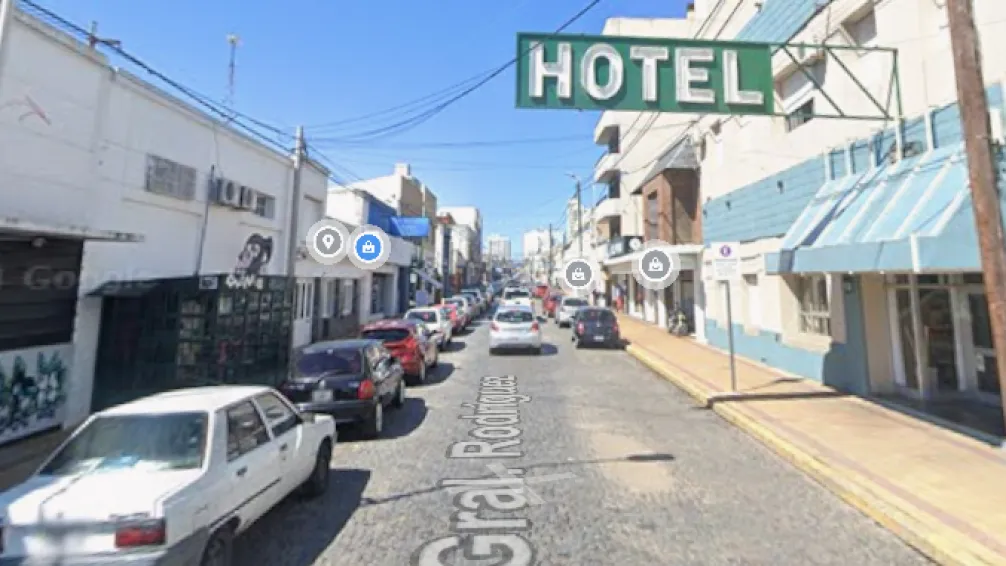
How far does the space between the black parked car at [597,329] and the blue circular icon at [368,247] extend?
35.5 feet

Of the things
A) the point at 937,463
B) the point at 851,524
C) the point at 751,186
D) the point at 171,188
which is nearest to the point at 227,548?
the point at 851,524

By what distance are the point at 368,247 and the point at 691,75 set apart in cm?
1906

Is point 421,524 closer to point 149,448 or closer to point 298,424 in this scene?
point 298,424

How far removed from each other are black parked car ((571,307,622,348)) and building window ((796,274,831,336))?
7.60 m

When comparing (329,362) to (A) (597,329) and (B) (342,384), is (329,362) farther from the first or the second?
(A) (597,329)

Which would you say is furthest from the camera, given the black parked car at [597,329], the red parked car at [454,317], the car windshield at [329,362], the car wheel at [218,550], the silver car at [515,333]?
the red parked car at [454,317]

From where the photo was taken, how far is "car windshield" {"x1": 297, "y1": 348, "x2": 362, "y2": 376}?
8.20 metres

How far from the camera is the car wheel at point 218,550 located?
144 inches

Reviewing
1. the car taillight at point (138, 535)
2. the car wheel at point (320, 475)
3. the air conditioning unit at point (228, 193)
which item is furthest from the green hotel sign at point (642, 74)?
the air conditioning unit at point (228, 193)

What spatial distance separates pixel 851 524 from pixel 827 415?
167 inches

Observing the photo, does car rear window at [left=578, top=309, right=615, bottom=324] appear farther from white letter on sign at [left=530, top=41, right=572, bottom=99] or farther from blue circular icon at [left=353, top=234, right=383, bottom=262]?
white letter on sign at [left=530, top=41, right=572, bottom=99]

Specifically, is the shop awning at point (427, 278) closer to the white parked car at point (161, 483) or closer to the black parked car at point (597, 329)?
the black parked car at point (597, 329)

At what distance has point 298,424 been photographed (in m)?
5.45

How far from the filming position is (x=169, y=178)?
10.8 metres
